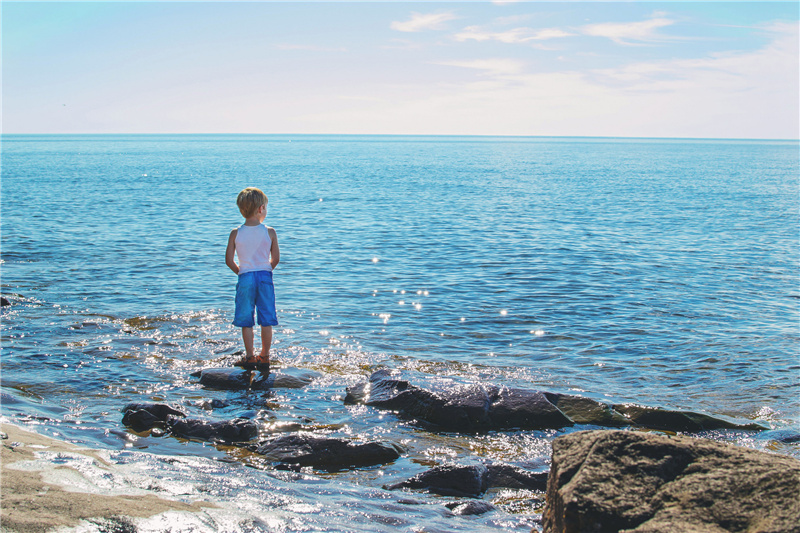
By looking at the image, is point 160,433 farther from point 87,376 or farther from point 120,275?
point 120,275

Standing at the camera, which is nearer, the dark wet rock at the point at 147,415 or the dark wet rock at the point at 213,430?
the dark wet rock at the point at 213,430

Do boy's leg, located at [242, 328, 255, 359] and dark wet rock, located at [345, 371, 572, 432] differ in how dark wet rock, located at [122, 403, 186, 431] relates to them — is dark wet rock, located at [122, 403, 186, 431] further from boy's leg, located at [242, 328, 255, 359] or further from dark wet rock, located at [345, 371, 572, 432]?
dark wet rock, located at [345, 371, 572, 432]

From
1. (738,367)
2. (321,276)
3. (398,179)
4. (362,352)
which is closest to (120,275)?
(321,276)

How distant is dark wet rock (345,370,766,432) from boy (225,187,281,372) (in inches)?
77.3

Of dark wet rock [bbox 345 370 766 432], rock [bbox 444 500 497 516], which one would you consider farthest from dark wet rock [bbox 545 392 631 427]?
rock [bbox 444 500 497 516]

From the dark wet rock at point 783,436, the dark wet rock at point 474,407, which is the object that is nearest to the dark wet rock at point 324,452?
the dark wet rock at point 474,407

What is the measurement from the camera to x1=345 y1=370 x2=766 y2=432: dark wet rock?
7266mm

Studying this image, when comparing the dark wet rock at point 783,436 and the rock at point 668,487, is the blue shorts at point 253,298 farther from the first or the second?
the dark wet rock at point 783,436

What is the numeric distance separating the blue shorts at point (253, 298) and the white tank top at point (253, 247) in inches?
3.9

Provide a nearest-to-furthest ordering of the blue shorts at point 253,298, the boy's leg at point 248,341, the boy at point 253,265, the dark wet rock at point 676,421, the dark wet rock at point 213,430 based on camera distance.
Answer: the dark wet rock at point 213,430 → the dark wet rock at point 676,421 → the boy at point 253,265 → the blue shorts at point 253,298 → the boy's leg at point 248,341

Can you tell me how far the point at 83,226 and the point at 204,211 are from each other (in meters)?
8.14

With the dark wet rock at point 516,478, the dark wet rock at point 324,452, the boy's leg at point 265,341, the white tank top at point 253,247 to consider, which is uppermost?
the white tank top at point 253,247

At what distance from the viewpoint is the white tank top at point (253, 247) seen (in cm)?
851

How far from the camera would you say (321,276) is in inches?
659
